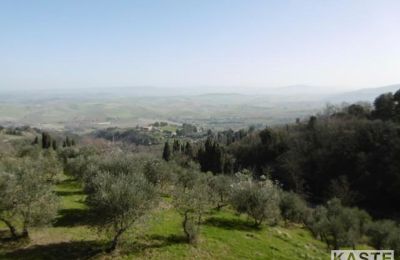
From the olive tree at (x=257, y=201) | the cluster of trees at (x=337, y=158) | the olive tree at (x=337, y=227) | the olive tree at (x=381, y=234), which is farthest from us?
the cluster of trees at (x=337, y=158)

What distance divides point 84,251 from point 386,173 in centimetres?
6133

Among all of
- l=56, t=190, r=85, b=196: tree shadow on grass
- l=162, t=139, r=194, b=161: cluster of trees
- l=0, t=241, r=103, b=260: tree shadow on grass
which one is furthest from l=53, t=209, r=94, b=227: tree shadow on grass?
l=162, t=139, r=194, b=161: cluster of trees

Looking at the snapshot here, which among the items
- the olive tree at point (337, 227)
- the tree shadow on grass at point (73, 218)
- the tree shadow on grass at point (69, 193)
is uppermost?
the tree shadow on grass at point (73, 218)

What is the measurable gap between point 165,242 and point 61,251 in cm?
686

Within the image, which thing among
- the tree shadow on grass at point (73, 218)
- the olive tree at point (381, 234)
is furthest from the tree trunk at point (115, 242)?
the olive tree at point (381, 234)

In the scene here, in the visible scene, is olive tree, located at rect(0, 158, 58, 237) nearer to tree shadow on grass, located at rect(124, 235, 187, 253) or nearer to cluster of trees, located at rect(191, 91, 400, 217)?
tree shadow on grass, located at rect(124, 235, 187, 253)

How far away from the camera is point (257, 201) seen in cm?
3512

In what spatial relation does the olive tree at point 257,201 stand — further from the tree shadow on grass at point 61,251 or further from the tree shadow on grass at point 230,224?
the tree shadow on grass at point 61,251

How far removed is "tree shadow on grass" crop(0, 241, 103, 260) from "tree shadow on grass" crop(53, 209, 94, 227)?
3381 millimetres

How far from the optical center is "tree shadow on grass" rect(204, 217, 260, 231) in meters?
33.6

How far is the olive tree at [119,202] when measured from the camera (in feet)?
72.0

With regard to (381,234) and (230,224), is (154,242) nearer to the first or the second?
(230,224)

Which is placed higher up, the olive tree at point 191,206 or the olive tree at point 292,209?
the olive tree at point 191,206

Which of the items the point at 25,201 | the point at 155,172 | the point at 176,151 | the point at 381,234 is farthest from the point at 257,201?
the point at 176,151
